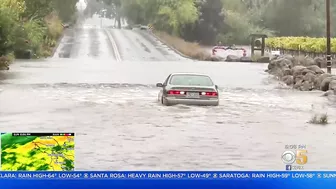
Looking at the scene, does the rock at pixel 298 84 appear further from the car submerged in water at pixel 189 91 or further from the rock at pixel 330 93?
the car submerged in water at pixel 189 91

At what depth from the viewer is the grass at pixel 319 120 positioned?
5.54 m

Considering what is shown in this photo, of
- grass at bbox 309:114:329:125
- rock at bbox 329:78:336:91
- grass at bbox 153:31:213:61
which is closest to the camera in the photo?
grass at bbox 309:114:329:125

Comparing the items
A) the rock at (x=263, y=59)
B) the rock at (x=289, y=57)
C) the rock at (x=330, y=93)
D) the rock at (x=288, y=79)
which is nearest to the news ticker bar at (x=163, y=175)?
the rock at (x=263, y=59)

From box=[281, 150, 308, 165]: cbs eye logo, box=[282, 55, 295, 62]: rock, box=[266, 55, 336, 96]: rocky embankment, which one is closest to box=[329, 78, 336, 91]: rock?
box=[266, 55, 336, 96]: rocky embankment

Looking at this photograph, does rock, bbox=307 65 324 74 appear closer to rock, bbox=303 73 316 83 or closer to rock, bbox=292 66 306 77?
rock, bbox=303 73 316 83

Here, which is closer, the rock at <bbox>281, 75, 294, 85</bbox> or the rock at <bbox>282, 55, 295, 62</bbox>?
the rock at <bbox>282, 55, 295, 62</bbox>

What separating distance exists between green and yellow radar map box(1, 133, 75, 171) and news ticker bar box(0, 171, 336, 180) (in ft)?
Answer: 0.14

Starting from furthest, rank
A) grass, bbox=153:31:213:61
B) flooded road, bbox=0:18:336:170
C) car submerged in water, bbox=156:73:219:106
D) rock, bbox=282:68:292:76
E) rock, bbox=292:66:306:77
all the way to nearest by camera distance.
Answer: rock, bbox=292:66:306:77
rock, bbox=282:68:292:76
grass, bbox=153:31:213:61
car submerged in water, bbox=156:73:219:106
flooded road, bbox=0:18:336:170

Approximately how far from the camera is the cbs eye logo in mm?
5023

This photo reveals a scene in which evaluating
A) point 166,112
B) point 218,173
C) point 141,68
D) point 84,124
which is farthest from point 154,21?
point 218,173

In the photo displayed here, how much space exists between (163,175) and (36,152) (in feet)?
2.93

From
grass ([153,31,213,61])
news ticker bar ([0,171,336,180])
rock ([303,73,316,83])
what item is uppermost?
grass ([153,31,213,61])

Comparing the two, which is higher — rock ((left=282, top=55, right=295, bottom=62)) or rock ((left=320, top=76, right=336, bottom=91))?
rock ((left=282, top=55, right=295, bottom=62))

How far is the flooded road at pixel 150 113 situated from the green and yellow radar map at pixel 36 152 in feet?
0.22
